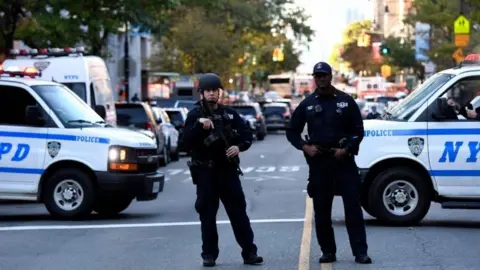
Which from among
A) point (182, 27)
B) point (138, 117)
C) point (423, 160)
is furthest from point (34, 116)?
point (182, 27)

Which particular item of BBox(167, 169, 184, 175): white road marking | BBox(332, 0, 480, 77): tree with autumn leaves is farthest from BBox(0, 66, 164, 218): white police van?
BBox(332, 0, 480, 77): tree with autumn leaves

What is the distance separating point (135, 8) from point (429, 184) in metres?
15.8

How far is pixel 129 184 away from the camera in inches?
637

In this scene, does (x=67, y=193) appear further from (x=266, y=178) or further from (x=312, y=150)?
(x=266, y=178)

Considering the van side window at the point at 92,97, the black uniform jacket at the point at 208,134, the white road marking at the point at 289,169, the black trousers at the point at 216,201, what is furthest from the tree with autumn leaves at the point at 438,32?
the black trousers at the point at 216,201

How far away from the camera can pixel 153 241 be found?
44.3 ft

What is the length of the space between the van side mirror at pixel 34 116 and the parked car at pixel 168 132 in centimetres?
→ 1546

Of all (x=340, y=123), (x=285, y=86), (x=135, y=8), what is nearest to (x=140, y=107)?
(x=135, y=8)

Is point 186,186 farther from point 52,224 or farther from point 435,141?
point 435,141

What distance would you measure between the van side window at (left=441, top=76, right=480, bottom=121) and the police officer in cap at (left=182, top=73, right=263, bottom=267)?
14.7ft

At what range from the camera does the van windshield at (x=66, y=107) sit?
1645 centimetres

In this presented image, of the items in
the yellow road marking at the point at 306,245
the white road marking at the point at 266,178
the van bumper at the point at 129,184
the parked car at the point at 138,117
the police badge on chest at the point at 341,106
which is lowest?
the white road marking at the point at 266,178

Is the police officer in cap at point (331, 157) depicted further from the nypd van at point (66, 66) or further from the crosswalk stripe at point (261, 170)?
the crosswalk stripe at point (261, 170)

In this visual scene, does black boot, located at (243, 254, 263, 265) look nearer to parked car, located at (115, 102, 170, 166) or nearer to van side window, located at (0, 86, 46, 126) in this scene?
van side window, located at (0, 86, 46, 126)
